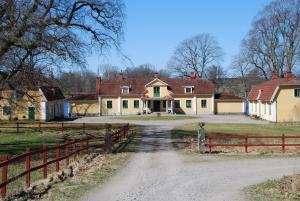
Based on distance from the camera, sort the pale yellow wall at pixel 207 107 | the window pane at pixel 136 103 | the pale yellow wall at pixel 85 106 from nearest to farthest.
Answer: the pale yellow wall at pixel 85 106 < the pale yellow wall at pixel 207 107 < the window pane at pixel 136 103

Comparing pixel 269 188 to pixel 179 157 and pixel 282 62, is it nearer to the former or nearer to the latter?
pixel 179 157

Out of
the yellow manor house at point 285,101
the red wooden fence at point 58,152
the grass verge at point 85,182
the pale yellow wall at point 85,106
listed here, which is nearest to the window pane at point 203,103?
the pale yellow wall at point 85,106

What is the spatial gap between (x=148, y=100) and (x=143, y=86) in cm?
277

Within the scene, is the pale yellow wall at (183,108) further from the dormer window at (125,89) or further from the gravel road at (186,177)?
the gravel road at (186,177)

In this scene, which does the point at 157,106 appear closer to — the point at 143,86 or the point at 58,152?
the point at 143,86

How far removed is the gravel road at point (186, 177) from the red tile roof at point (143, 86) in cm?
5431

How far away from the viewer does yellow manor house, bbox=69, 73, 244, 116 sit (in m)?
75.9

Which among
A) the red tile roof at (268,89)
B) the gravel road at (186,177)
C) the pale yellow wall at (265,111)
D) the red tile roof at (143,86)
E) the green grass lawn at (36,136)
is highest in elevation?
the red tile roof at (143,86)

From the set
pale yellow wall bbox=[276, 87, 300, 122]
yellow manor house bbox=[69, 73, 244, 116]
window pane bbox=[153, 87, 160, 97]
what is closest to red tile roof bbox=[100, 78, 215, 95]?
yellow manor house bbox=[69, 73, 244, 116]

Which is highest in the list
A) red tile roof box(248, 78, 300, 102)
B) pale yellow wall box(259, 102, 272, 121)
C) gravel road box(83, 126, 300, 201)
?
red tile roof box(248, 78, 300, 102)

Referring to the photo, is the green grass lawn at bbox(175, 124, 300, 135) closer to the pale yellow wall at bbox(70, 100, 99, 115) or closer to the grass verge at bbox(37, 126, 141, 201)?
the grass verge at bbox(37, 126, 141, 201)

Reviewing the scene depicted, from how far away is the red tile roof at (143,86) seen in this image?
76750 millimetres

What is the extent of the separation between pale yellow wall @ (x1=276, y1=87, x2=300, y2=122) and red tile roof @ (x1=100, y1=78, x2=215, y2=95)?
2100 centimetres

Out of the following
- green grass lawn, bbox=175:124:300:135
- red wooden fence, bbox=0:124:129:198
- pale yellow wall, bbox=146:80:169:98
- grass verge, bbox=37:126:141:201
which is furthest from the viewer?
pale yellow wall, bbox=146:80:169:98
